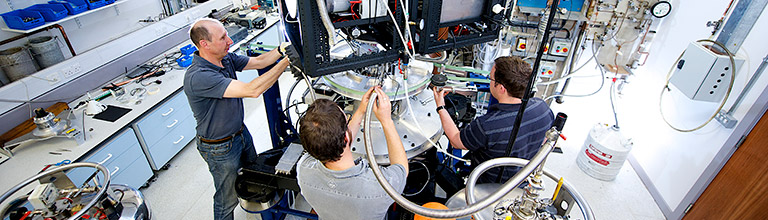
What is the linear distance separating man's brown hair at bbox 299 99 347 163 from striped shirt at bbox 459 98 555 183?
25.3 inches

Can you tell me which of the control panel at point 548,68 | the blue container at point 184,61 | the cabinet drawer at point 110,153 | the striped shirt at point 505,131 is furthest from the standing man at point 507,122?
the blue container at point 184,61

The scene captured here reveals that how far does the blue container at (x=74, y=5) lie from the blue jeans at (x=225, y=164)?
5.66ft

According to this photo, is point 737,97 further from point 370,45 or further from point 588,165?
point 370,45

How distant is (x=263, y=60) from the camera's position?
1.98 metres

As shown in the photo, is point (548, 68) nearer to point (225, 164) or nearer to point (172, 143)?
point (225, 164)

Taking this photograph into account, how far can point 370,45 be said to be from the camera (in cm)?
158

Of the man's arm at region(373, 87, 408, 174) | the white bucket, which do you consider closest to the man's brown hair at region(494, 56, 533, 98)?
the man's arm at region(373, 87, 408, 174)

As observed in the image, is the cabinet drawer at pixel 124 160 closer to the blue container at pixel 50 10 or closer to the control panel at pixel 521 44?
the blue container at pixel 50 10

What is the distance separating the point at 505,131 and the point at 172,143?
2.51 m

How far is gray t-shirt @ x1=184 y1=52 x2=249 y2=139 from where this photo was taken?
1.63 meters

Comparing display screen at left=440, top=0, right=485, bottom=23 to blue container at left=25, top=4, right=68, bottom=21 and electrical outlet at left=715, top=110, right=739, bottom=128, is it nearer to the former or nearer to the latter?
electrical outlet at left=715, top=110, right=739, bottom=128

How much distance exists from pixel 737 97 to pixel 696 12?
2.59ft

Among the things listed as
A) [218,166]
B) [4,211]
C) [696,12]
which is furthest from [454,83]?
[696,12]

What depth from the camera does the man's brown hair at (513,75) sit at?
4.80 feet
